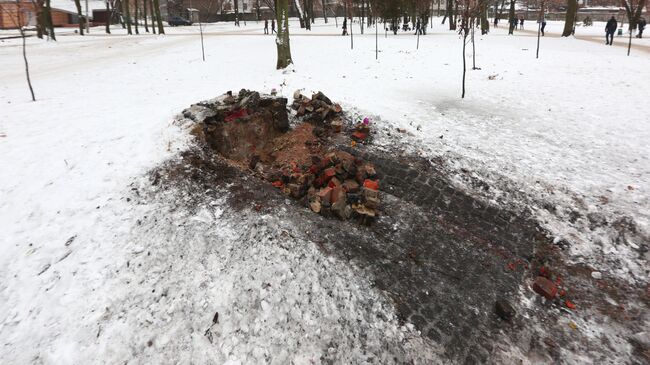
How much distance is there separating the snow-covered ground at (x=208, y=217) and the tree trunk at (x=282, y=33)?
2.93 metres

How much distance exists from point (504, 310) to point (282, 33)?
13.8 metres

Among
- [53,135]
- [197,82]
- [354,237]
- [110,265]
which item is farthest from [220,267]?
[197,82]

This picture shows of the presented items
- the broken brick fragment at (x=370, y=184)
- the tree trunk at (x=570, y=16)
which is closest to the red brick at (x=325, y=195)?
the broken brick fragment at (x=370, y=184)

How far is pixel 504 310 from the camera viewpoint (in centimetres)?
415

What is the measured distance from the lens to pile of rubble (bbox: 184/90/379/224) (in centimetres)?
563

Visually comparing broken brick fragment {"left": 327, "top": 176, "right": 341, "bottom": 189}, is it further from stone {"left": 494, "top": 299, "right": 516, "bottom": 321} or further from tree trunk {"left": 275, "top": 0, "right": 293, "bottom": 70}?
tree trunk {"left": 275, "top": 0, "right": 293, "bottom": 70}

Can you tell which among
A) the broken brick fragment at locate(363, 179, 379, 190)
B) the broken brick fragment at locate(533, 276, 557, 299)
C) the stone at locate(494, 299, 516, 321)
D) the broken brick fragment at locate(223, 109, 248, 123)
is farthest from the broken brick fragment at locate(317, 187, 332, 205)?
the broken brick fragment at locate(533, 276, 557, 299)

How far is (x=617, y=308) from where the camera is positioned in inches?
169

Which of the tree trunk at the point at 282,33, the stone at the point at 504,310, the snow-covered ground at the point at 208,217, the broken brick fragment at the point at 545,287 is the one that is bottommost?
the stone at the point at 504,310

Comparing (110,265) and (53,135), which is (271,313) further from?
(53,135)

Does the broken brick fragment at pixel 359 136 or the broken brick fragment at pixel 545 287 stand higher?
the broken brick fragment at pixel 359 136

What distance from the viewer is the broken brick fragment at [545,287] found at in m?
4.41

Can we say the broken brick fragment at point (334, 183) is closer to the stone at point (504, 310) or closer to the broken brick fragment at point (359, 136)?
the broken brick fragment at point (359, 136)

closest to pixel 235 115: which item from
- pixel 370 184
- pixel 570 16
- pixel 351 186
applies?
pixel 351 186
